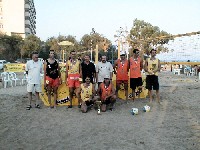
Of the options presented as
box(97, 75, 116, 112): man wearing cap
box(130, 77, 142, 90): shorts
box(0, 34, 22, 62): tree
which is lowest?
box(97, 75, 116, 112): man wearing cap

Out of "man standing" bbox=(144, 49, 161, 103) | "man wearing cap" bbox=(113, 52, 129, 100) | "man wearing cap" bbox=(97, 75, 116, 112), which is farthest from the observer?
"man wearing cap" bbox=(113, 52, 129, 100)

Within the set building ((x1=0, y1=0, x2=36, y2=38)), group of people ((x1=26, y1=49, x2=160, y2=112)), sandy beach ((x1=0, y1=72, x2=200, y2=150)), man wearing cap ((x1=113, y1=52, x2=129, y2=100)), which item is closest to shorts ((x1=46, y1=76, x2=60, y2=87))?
group of people ((x1=26, y1=49, x2=160, y2=112))

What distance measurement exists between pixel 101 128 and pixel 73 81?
2.61 m

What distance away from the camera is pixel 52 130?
5.88 m

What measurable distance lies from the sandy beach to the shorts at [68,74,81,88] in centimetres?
66

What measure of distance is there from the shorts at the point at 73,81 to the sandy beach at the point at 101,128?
0.66 m

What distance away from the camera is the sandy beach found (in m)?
4.92

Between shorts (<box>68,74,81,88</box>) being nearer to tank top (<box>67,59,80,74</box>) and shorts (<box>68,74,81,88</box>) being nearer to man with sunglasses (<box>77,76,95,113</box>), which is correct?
tank top (<box>67,59,80,74</box>)

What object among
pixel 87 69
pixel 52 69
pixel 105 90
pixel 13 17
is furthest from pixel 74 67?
pixel 13 17

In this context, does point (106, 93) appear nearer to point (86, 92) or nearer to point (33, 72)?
point (86, 92)

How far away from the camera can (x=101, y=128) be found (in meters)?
6.02

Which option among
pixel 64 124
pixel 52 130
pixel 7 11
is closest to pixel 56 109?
pixel 64 124

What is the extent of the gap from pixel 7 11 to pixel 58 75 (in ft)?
256

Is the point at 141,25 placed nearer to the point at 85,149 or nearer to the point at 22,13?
the point at 85,149
